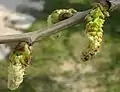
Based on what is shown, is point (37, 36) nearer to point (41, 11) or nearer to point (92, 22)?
point (92, 22)

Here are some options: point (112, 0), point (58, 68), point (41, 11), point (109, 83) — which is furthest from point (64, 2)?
point (112, 0)

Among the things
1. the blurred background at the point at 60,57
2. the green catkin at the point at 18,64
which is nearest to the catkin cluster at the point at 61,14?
the green catkin at the point at 18,64

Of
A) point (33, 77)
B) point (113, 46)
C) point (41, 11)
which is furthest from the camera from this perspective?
point (41, 11)

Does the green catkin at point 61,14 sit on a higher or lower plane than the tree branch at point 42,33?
higher

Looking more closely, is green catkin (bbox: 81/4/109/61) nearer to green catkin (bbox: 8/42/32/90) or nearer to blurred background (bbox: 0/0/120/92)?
green catkin (bbox: 8/42/32/90)

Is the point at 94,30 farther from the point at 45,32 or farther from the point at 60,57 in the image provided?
the point at 60,57

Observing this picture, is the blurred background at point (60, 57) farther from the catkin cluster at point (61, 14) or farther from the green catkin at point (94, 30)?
the green catkin at point (94, 30)
